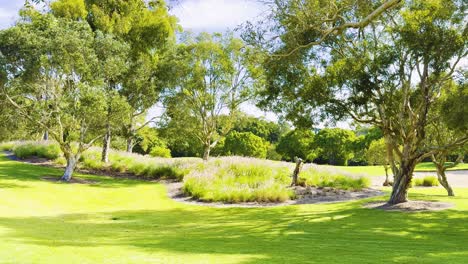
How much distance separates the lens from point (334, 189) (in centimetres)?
2141

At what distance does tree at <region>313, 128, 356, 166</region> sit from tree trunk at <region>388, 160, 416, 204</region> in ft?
163

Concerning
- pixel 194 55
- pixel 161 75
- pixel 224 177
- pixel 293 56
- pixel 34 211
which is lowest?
pixel 34 211

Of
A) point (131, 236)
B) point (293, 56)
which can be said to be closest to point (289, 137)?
point (293, 56)

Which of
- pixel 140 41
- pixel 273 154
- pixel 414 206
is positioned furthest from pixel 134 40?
pixel 273 154

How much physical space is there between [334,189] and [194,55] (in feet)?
47.0

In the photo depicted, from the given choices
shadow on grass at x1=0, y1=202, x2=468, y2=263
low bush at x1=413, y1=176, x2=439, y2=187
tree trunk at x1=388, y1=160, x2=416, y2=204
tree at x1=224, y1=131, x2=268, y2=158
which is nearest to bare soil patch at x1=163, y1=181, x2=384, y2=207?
shadow on grass at x1=0, y1=202, x2=468, y2=263

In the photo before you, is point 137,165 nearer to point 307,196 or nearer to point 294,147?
point 307,196

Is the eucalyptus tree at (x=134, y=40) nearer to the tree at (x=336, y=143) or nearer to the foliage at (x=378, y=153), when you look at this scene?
the foliage at (x=378, y=153)

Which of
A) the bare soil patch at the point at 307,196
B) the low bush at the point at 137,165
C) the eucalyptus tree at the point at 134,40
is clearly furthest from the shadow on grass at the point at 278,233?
the eucalyptus tree at the point at 134,40

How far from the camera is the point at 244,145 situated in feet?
201

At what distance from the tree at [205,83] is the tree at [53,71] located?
7615 millimetres

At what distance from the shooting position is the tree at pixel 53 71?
2069cm

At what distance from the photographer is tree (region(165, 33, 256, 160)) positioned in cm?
2995

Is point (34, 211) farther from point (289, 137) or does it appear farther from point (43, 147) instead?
point (289, 137)
